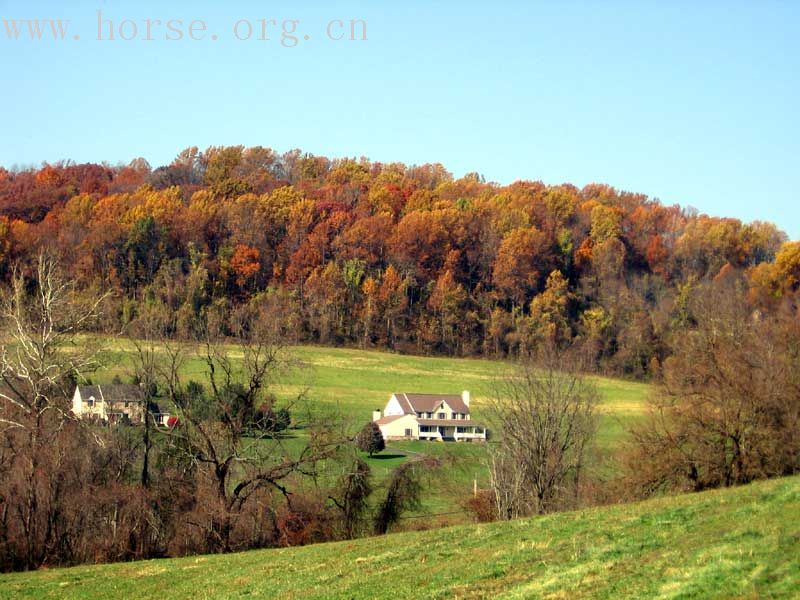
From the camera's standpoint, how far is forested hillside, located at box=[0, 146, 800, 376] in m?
89.0

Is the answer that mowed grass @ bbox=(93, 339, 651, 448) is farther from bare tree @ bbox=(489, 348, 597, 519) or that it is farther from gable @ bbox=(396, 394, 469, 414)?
bare tree @ bbox=(489, 348, 597, 519)

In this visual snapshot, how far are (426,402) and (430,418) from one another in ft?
4.02

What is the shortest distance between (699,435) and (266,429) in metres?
15.7

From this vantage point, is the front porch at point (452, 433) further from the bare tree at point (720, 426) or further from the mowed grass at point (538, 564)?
the mowed grass at point (538, 564)

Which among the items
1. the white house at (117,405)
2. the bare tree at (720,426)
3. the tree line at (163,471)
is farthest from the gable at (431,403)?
the bare tree at (720,426)

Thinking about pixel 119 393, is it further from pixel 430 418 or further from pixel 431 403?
pixel 431 403

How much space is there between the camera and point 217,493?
1297 inches

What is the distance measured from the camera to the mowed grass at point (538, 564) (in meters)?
12.2

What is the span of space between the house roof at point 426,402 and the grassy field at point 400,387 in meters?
1.30

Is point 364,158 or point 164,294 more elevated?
point 364,158

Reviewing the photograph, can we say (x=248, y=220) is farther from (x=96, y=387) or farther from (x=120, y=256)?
(x=96, y=387)

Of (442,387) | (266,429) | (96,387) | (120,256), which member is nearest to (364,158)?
(120,256)

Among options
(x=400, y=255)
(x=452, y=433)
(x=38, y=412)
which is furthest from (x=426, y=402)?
(x=38, y=412)

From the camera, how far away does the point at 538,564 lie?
15.3 meters
